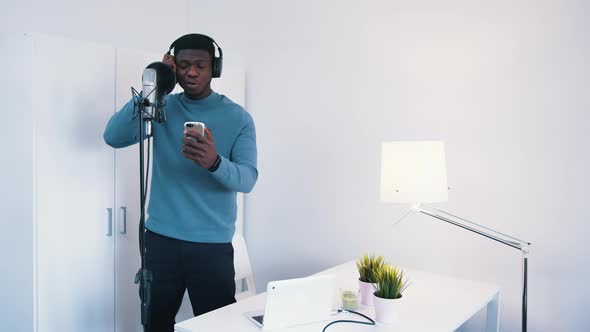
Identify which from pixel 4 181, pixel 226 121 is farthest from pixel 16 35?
pixel 226 121

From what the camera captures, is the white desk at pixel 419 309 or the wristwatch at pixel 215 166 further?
the wristwatch at pixel 215 166

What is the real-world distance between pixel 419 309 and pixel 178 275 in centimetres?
89

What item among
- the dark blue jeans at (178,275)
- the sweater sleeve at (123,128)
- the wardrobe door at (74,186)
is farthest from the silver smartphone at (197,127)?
the wardrobe door at (74,186)

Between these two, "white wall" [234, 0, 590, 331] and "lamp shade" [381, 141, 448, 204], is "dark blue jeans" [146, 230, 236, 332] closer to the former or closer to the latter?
"lamp shade" [381, 141, 448, 204]

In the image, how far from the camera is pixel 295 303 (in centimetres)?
138

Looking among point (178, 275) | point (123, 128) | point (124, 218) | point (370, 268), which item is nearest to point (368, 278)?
point (370, 268)

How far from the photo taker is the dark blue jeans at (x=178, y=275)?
1752mm

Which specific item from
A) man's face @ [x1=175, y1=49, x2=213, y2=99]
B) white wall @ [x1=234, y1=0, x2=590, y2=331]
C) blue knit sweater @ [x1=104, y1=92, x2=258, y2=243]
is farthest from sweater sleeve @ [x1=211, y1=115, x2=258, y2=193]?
white wall @ [x1=234, y1=0, x2=590, y2=331]

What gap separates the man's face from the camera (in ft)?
5.98

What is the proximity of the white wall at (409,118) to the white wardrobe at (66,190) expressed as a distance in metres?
0.72

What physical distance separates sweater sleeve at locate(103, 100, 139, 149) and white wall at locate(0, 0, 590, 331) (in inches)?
47.4

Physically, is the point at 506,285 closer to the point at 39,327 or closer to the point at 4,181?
the point at 39,327

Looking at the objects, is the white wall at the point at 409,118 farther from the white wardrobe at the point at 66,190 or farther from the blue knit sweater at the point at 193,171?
the blue knit sweater at the point at 193,171

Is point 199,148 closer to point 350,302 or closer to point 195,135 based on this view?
point 195,135
